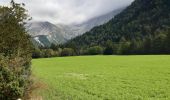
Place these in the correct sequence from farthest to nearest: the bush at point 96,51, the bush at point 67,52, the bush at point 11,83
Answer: the bush at point 67,52
the bush at point 96,51
the bush at point 11,83

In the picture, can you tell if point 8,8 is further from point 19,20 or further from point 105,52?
point 105,52

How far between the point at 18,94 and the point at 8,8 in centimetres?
1549

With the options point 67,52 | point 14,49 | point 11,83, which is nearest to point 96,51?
point 67,52

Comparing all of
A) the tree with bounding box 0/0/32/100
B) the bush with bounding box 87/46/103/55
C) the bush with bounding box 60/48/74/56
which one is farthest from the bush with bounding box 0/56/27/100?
the bush with bounding box 60/48/74/56

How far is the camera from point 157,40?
479 ft

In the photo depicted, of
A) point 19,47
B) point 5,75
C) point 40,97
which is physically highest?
point 19,47

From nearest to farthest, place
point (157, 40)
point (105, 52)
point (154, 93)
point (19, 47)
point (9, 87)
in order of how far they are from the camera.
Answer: point (9, 87), point (154, 93), point (19, 47), point (157, 40), point (105, 52)

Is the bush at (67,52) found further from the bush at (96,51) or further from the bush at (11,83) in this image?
the bush at (11,83)

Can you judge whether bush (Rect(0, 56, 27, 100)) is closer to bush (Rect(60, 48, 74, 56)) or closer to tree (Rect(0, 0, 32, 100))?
tree (Rect(0, 0, 32, 100))

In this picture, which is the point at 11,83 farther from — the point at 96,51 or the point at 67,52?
the point at 67,52

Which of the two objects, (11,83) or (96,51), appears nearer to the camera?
Result: (11,83)

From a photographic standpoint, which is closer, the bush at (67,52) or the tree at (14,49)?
the tree at (14,49)

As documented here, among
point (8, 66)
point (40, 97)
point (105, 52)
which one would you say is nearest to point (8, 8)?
point (8, 66)

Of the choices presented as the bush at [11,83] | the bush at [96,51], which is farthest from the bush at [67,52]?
the bush at [11,83]
